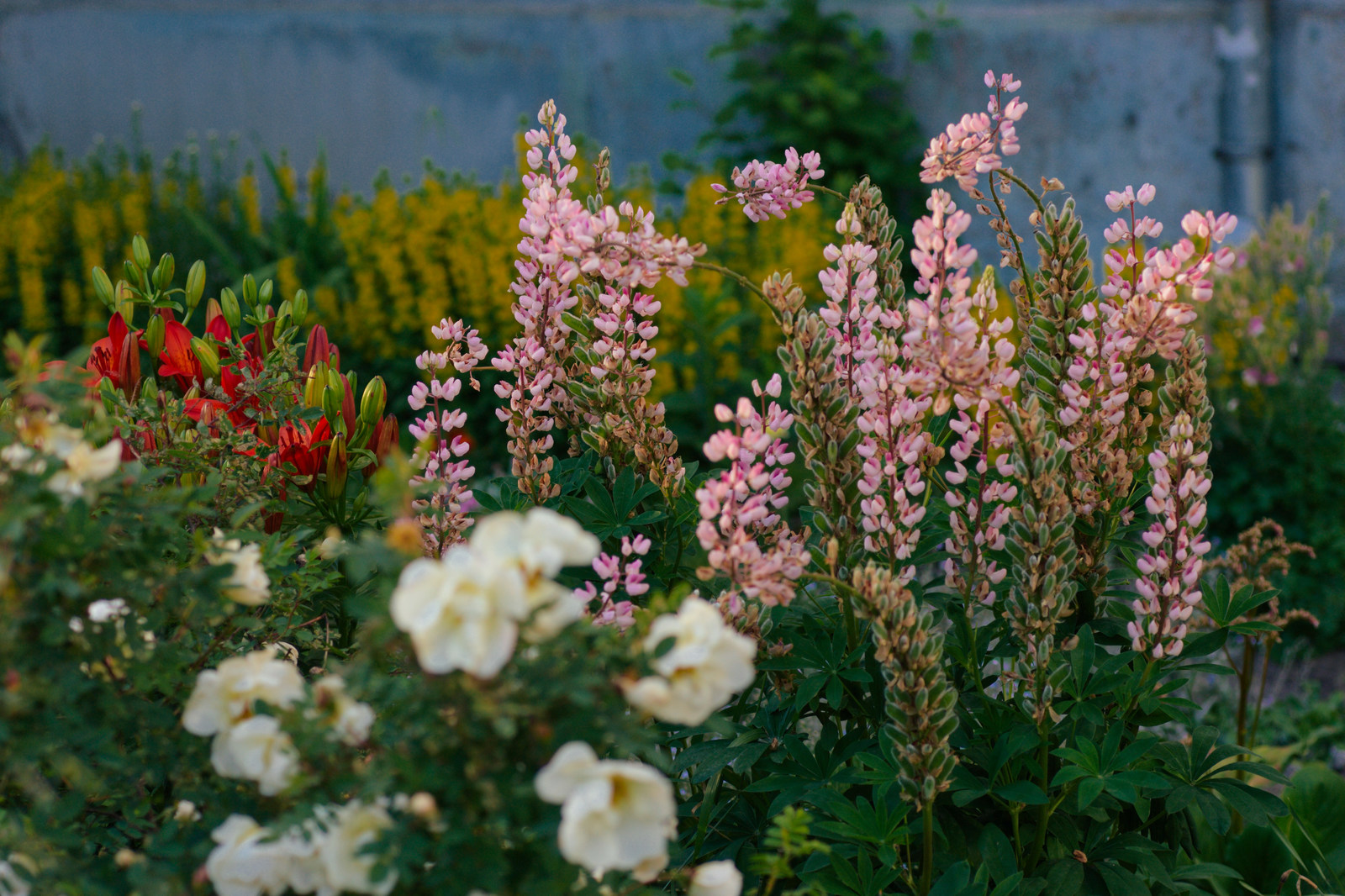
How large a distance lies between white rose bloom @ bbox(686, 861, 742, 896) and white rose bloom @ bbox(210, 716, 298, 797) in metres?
0.34

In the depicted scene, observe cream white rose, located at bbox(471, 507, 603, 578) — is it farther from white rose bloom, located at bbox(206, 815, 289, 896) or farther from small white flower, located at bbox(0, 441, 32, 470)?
small white flower, located at bbox(0, 441, 32, 470)

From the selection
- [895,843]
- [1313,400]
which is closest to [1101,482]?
[895,843]

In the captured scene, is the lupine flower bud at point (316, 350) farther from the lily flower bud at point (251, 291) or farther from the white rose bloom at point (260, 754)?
the white rose bloom at point (260, 754)

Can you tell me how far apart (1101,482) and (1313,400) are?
9.15ft

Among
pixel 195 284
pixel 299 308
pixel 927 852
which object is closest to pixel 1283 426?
pixel 927 852

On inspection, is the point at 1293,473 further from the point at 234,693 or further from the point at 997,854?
the point at 234,693

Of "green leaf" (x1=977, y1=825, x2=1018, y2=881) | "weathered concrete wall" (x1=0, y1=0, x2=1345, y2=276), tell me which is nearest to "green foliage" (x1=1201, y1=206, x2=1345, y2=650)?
"weathered concrete wall" (x1=0, y1=0, x2=1345, y2=276)

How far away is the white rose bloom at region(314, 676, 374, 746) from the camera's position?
2.87ft

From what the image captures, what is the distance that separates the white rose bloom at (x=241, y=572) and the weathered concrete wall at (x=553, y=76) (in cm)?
448

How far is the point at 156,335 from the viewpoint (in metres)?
1.63

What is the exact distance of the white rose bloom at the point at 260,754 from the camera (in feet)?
2.91

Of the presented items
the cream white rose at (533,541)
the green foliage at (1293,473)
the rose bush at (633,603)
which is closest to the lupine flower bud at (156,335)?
the rose bush at (633,603)

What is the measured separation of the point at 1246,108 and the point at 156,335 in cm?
512

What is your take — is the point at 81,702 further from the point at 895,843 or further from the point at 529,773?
the point at 895,843
